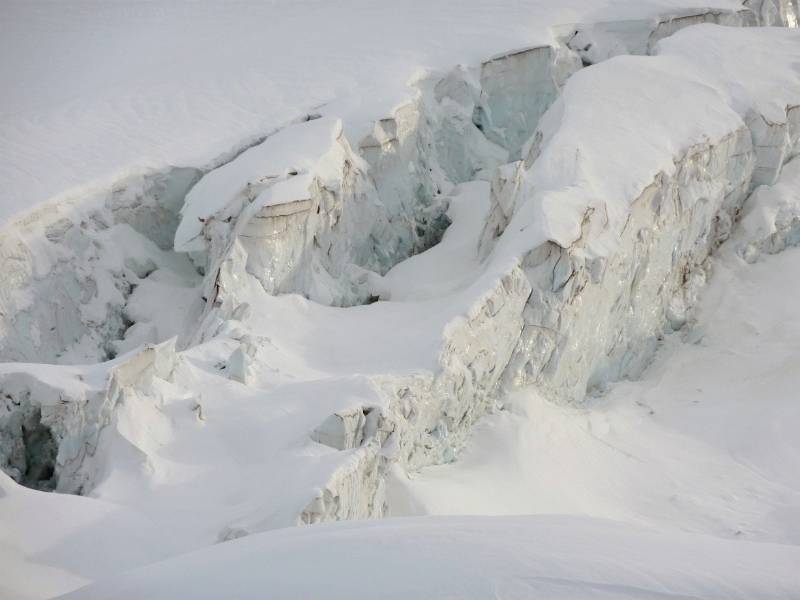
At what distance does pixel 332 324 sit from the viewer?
8.35 meters

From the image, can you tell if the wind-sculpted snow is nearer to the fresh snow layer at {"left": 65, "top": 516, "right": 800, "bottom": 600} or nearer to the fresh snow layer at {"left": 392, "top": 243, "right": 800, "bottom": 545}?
the fresh snow layer at {"left": 392, "top": 243, "right": 800, "bottom": 545}

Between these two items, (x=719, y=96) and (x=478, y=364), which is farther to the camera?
(x=719, y=96)

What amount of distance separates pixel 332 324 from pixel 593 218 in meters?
2.45

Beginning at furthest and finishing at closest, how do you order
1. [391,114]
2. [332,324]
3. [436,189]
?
[436,189] → [391,114] → [332,324]

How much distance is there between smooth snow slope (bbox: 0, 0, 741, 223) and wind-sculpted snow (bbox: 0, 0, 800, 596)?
33 cm

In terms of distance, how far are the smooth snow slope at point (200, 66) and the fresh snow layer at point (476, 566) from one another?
18.7 ft

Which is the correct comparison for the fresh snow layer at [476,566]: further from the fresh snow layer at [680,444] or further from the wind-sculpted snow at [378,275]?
the fresh snow layer at [680,444]

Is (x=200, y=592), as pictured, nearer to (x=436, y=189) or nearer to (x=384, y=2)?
(x=436, y=189)

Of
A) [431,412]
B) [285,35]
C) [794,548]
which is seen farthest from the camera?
[285,35]

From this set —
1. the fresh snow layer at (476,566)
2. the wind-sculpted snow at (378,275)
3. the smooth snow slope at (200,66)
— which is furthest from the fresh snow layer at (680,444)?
the smooth snow slope at (200,66)

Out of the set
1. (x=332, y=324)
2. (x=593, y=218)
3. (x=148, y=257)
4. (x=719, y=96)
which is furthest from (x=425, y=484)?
(x=719, y=96)

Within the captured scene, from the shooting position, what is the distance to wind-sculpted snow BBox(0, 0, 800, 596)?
20.8ft

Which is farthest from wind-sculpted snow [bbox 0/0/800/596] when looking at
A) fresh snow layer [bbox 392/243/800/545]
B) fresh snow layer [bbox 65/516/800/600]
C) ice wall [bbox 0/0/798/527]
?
fresh snow layer [bbox 65/516/800/600]

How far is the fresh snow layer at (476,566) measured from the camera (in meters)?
3.31
